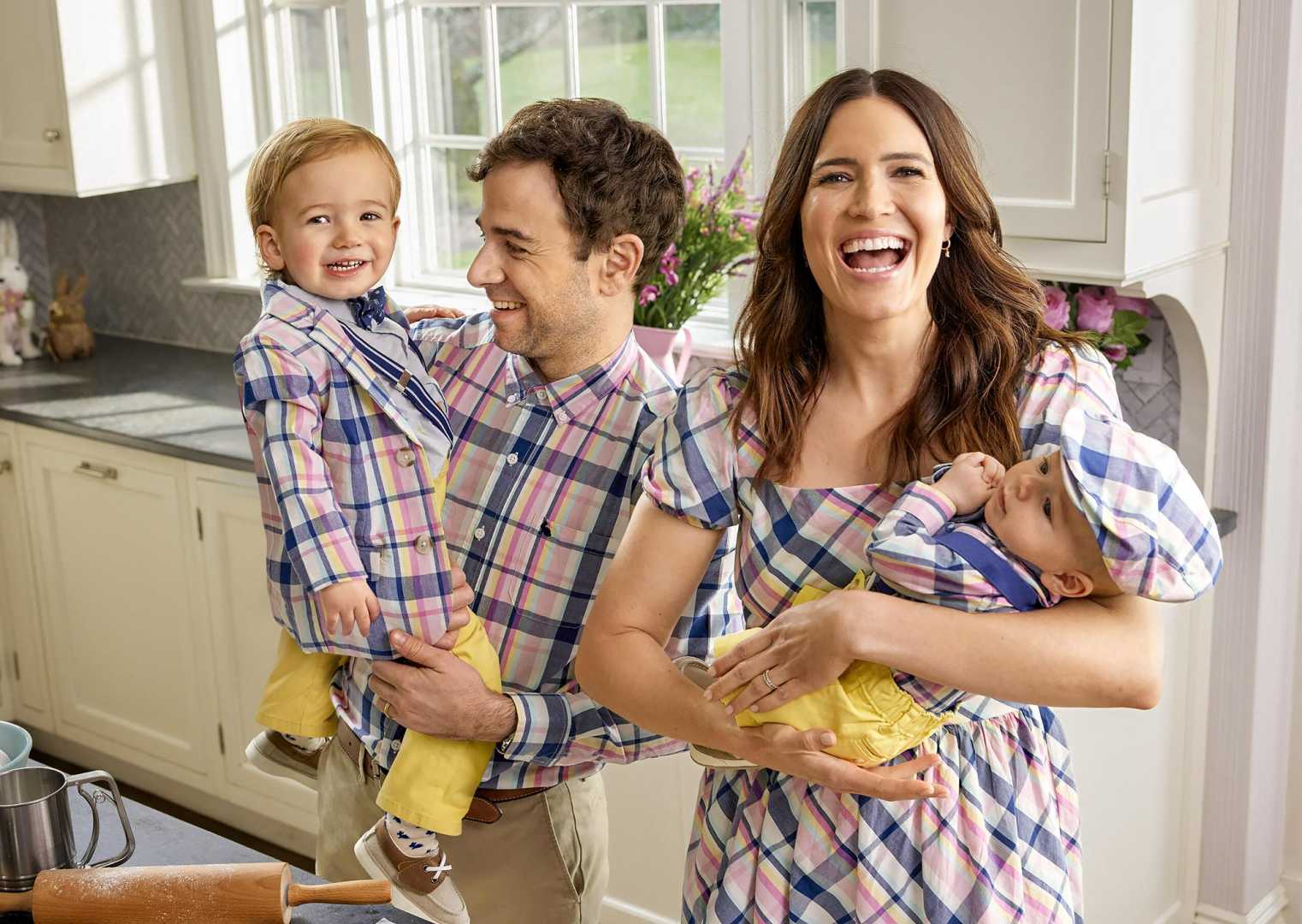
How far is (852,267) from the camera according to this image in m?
1.48

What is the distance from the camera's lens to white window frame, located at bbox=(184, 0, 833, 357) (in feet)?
11.3

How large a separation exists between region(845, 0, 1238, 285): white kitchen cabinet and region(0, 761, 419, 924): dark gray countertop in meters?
1.51

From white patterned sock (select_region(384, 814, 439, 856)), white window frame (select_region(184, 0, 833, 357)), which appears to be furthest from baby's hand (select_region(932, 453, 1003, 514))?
white window frame (select_region(184, 0, 833, 357))

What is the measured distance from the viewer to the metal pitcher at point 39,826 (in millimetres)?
1444

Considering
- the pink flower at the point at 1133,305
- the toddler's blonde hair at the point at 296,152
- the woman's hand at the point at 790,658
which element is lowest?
the woman's hand at the point at 790,658

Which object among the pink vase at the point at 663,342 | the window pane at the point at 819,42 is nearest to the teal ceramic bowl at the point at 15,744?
the pink vase at the point at 663,342

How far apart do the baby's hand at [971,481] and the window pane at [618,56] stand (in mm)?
2210

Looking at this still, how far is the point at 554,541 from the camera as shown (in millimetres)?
1794

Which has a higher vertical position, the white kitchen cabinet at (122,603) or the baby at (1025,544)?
the baby at (1025,544)

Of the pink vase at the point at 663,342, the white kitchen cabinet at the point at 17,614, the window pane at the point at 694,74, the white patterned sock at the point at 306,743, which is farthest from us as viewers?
the white kitchen cabinet at the point at 17,614

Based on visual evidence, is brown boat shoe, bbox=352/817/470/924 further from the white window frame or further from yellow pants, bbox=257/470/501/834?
the white window frame

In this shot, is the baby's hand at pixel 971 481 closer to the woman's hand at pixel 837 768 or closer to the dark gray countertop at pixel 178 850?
the woman's hand at pixel 837 768

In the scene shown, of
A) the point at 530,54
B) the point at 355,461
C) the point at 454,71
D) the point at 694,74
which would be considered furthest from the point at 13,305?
the point at 355,461

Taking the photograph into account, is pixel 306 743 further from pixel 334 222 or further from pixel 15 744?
pixel 334 222
